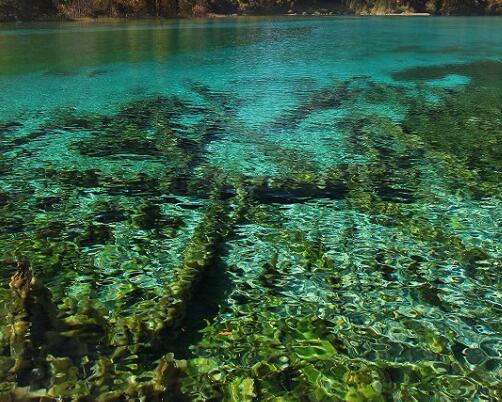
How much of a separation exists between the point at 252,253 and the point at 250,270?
0.49m

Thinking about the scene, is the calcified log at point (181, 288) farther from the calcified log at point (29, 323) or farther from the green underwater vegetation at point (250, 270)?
the calcified log at point (29, 323)

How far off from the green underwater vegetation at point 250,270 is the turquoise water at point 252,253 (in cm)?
3

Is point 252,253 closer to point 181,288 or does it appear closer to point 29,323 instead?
point 181,288

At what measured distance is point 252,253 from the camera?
269 inches

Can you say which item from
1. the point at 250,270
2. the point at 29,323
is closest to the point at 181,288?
the point at 250,270

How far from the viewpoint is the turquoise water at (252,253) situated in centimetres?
452

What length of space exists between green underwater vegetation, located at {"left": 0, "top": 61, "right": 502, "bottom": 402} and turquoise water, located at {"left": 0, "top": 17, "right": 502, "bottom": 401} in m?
0.03

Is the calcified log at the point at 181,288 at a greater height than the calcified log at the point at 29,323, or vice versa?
Answer: the calcified log at the point at 29,323

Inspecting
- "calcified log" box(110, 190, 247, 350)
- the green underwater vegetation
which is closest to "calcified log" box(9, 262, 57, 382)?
the green underwater vegetation

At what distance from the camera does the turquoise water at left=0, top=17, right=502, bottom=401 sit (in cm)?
452

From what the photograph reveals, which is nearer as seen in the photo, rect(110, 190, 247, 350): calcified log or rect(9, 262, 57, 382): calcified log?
rect(9, 262, 57, 382): calcified log

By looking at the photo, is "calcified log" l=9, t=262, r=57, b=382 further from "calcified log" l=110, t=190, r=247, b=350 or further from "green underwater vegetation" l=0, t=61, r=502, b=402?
"calcified log" l=110, t=190, r=247, b=350

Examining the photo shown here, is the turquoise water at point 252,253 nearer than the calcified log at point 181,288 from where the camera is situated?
Yes

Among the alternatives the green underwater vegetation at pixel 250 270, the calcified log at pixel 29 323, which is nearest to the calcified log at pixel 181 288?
the green underwater vegetation at pixel 250 270
